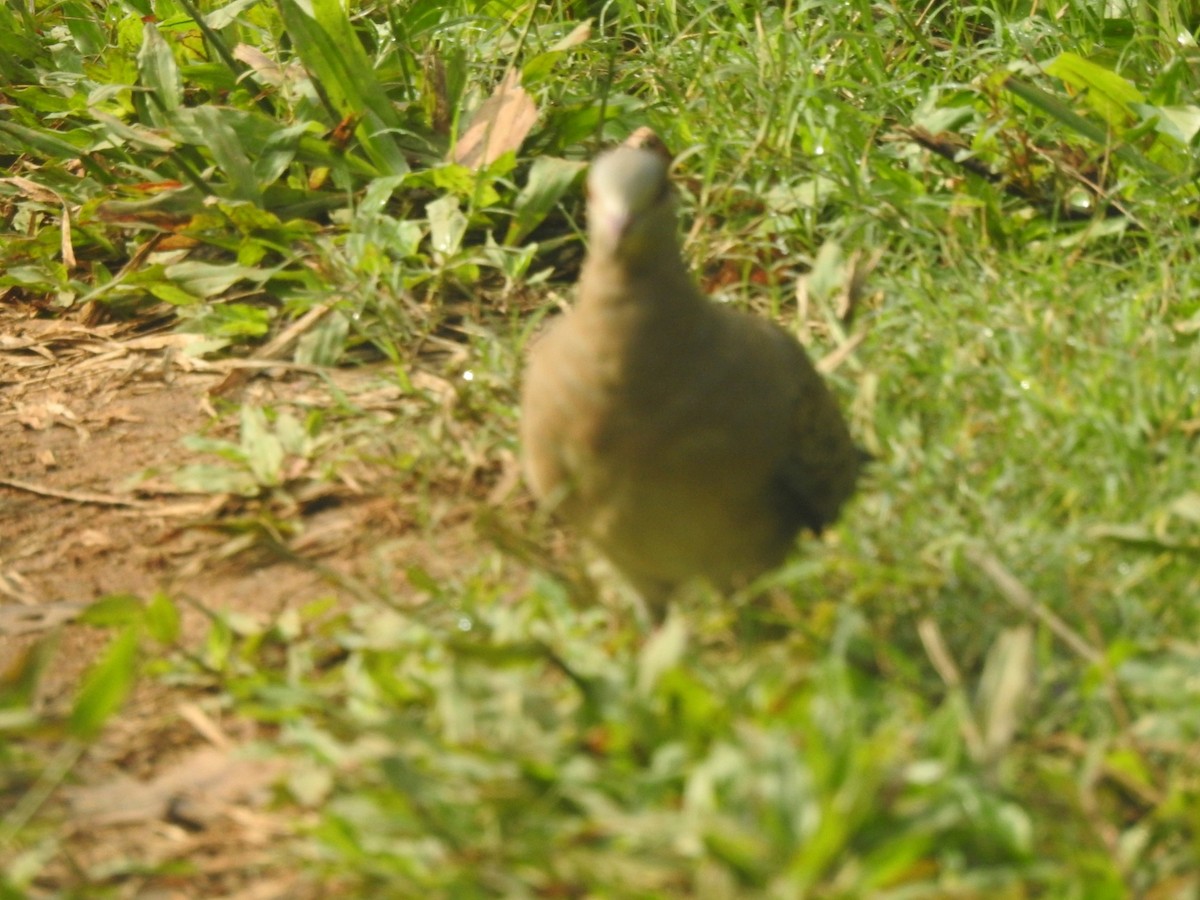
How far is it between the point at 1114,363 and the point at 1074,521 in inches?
26.2

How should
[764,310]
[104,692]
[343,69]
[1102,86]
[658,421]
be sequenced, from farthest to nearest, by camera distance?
[343,69]
[1102,86]
[764,310]
[658,421]
[104,692]

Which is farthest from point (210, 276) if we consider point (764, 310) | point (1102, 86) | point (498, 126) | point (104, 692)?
point (1102, 86)

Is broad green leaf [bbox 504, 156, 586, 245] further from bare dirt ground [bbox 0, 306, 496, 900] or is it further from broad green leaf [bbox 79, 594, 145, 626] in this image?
broad green leaf [bbox 79, 594, 145, 626]

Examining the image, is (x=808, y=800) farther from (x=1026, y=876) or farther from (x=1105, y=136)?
(x=1105, y=136)

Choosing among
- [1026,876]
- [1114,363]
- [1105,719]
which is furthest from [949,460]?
[1026,876]

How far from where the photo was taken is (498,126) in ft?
17.3

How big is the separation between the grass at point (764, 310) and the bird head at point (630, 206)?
25.2 inches

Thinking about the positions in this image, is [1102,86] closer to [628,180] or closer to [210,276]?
[628,180]

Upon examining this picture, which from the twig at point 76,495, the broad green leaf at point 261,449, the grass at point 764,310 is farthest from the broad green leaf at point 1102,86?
the twig at point 76,495

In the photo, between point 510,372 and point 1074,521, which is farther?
point 510,372

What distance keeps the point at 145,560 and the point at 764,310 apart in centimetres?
181

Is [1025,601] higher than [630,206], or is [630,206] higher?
[630,206]

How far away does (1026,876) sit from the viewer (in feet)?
8.41

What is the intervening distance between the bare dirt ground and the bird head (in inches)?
33.1
